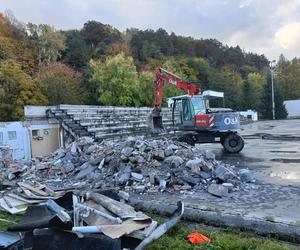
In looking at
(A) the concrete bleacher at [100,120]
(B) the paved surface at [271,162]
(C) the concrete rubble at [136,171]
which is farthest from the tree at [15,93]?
(C) the concrete rubble at [136,171]

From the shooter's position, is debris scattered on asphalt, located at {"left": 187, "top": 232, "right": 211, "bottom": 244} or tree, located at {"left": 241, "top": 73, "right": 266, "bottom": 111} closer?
debris scattered on asphalt, located at {"left": 187, "top": 232, "right": 211, "bottom": 244}

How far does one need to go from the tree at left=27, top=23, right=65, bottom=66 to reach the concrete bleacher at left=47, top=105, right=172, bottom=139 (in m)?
24.4

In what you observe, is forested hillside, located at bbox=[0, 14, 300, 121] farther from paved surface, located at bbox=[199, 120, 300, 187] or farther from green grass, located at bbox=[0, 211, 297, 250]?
green grass, located at bbox=[0, 211, 297, 250]

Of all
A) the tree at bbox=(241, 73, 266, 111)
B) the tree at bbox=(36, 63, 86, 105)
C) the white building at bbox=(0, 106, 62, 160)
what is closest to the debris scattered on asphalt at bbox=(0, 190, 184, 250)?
the white building at bbox=(0, 106, 62, 160)

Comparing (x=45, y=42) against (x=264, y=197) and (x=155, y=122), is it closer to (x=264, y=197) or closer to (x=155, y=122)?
(x=155, y=122)

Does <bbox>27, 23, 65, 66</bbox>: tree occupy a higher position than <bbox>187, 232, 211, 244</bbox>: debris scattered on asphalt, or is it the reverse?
<bbox>27, 23, 65, 66</bbox>: tree

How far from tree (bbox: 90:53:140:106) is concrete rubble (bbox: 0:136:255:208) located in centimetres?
3306

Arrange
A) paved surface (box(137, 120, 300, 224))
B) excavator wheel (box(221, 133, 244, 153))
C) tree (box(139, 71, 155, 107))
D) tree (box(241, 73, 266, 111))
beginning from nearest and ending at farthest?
paved surface (box(137, 120, 300, 224)) < excavator wheel (box(221, 133, 244, 153)) < tree (box(139, 71, 155, 107)) < tree (box(241, 73, 266, 111))

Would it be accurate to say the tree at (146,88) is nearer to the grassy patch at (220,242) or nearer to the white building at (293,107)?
the white building at (293,107)

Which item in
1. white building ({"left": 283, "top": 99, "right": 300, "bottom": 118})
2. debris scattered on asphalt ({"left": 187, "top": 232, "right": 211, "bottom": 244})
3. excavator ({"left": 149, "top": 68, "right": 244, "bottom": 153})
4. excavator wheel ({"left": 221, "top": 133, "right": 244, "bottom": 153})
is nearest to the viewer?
debris scattered on asphalt ({"left": 187, "top": 232, "right": 211, "bottom": 244})

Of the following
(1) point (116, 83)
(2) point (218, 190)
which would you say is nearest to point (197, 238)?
(2) point (218, 190)

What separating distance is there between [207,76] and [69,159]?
62392mm

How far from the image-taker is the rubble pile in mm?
10194

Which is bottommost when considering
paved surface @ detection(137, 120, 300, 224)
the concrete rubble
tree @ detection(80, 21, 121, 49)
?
paved surface @ detection(137, 120, 300, 224)
